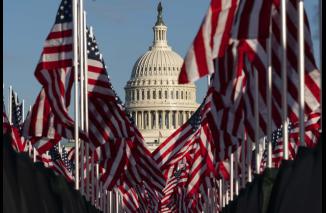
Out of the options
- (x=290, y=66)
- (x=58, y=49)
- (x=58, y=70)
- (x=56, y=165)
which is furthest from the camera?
(x=56, y=165)

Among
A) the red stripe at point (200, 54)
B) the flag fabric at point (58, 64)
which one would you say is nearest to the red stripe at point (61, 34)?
the flag fabric at point (58, 64)

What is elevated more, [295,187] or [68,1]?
[68,1]

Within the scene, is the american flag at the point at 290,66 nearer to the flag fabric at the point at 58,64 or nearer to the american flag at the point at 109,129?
the flag fabric at the point at 58,64

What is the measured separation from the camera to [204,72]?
765 inches

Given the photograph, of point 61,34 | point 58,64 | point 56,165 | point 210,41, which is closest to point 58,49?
point 61,34

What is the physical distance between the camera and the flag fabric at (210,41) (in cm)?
1947

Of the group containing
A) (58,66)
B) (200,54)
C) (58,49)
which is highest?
(58,49)

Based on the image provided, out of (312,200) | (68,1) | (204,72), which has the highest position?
(68,1)

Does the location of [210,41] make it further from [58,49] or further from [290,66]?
[58,49]

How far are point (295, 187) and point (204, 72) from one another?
318 cm

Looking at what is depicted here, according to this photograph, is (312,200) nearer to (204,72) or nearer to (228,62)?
(204,72)

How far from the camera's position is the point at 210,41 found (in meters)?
20.3

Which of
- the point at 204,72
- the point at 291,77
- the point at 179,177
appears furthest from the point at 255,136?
the point at 179,177

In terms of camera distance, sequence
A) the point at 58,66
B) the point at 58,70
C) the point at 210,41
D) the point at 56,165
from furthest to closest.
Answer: the point at 56,165 → the point at 58,70 → the point at 58,66 → the point at 210,41
